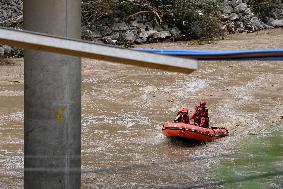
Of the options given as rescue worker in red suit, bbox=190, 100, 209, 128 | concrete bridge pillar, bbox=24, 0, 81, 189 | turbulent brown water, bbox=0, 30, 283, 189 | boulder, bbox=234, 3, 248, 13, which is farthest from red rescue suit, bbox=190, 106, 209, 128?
boulder, bbox=234, 3, 248, 13

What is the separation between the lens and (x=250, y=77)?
12141 millimetres

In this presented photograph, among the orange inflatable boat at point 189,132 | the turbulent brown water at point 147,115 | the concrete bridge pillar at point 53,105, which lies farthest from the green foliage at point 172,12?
the concrete bridge pillar at point 53,105

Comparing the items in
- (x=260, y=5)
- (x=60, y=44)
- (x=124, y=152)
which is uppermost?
(x=260, y=5)

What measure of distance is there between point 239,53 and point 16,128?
268 inches

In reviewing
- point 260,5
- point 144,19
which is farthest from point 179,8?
point 260,5

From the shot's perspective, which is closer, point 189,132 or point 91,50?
point 91,50

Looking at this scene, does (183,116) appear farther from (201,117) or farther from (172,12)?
(172,12)

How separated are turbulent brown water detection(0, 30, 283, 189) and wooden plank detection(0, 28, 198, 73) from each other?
3.18 m

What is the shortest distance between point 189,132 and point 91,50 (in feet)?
21.6

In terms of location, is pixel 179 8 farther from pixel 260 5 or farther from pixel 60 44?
pixel 60 44

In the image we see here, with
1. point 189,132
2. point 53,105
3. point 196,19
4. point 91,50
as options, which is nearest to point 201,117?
point 189,132

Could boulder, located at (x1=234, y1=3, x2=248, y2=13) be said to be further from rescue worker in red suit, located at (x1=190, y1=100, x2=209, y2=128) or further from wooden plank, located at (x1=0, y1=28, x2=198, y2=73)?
wooden plank, located at (x1=0, y1=28, x2=198, y2=73)

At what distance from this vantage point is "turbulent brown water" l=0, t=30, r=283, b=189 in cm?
617

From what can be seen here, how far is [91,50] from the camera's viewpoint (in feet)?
3.98
